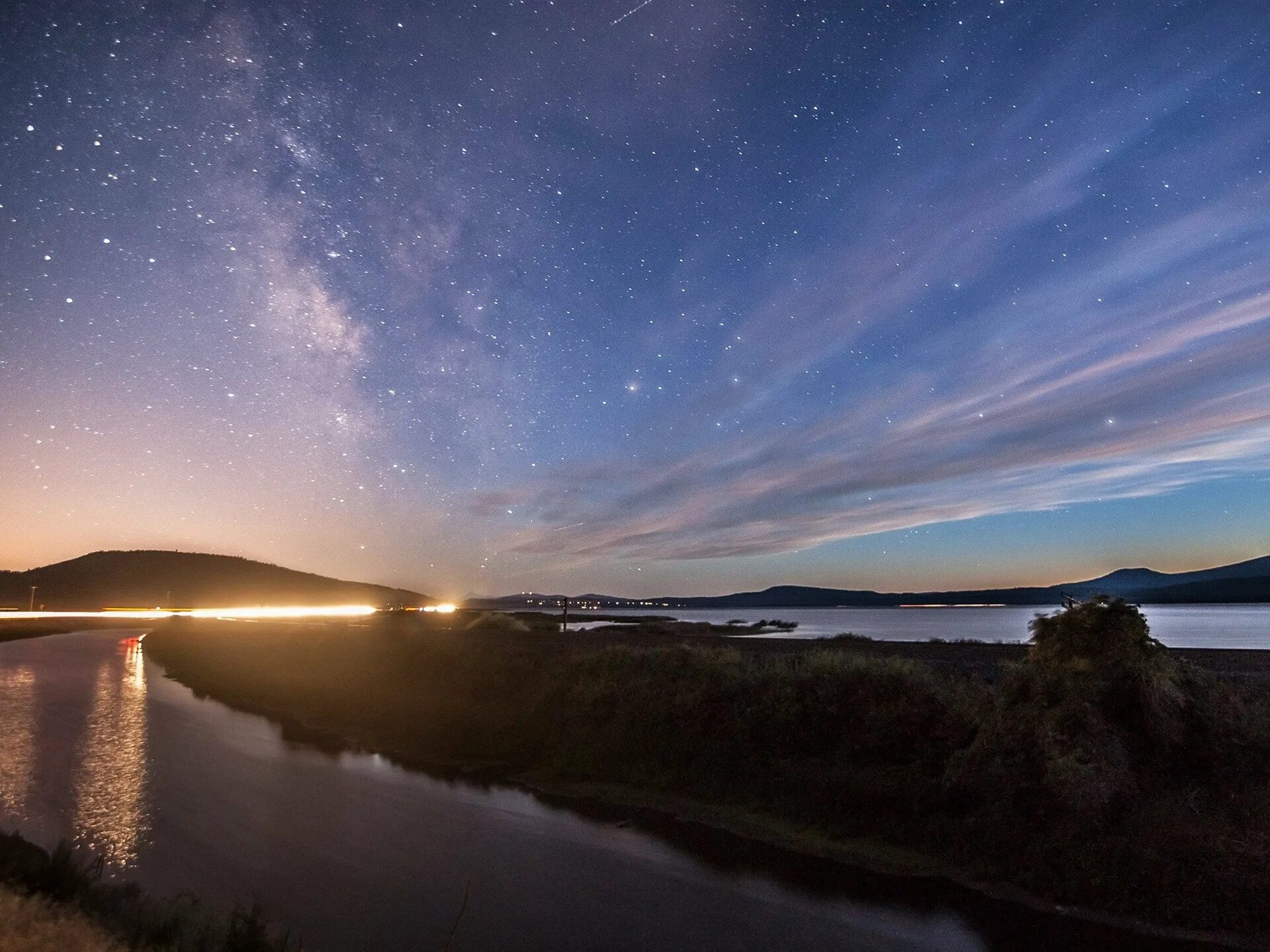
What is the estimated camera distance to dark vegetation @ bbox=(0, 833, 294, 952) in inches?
270

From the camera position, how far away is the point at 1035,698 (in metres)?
13.3

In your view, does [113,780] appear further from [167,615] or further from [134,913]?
[167,615]

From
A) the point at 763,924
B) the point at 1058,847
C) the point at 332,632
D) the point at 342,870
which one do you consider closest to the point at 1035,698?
the point at 1058,847

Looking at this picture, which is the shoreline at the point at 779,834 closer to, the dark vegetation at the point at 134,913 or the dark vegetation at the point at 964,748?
the dark vegetation at the point at 964,748

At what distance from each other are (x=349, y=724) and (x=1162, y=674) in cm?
2285

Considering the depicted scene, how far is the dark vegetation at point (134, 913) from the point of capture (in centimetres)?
687

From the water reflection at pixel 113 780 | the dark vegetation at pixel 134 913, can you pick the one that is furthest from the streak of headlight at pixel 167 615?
the dark vegetation at pixel 134 913

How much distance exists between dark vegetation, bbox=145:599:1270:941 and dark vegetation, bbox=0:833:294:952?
30.5ft

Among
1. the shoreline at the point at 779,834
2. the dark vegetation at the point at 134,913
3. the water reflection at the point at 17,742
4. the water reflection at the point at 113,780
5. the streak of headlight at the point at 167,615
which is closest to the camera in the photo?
the dark vegetation at the point at 134,913

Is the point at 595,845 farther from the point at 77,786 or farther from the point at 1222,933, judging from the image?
the point at 77,786

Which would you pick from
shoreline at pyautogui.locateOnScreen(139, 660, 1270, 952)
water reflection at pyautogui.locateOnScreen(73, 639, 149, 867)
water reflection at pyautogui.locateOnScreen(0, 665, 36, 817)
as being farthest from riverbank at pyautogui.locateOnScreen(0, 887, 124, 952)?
water reflection at pyautogui.locateOnScreen(0, 665, 36, 817)

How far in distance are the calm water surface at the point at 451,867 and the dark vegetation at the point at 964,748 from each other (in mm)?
1258

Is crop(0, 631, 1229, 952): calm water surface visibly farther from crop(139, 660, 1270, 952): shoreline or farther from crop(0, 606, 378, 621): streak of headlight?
crop(0, 606, 378, 621): streak of headlight

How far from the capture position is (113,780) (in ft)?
57.4
